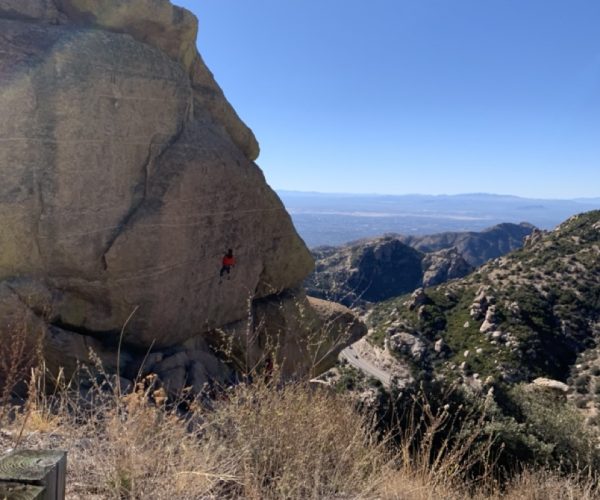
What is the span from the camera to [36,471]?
188 cm

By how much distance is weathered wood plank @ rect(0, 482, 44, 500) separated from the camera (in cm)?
177

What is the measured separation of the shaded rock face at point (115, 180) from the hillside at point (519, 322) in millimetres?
18274

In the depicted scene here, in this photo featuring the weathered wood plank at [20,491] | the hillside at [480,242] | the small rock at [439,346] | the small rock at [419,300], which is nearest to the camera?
the weathered wood plank at [20,491]

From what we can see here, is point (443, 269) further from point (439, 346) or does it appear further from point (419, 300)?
point (439, 346)

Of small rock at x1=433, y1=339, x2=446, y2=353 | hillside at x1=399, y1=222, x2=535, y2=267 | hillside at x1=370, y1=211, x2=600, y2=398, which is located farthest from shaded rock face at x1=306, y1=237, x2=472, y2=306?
hillside at x1=399, y1=222, x2=535, y2=267

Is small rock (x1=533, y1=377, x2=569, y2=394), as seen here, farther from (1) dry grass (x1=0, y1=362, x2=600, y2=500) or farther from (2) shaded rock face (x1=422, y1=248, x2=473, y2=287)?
(2) shaded rock face (x1=422, y1=248, x2=473, y2=287)

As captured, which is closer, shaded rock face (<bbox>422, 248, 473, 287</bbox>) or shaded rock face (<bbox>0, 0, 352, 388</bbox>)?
shaded rock face (<bbox>0, 0, 352, 388</bbox>)

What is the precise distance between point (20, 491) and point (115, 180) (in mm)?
6846

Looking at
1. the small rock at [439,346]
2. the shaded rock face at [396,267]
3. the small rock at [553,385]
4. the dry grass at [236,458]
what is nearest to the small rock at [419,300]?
the small rock at [439,346]

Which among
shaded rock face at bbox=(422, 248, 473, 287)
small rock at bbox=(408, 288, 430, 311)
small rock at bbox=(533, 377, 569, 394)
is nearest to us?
small rock at bbox=(533, 377, 569, 394)

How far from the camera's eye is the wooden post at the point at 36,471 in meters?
1.84

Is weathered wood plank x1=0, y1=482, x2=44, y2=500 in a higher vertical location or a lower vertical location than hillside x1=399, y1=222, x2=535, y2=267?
higher

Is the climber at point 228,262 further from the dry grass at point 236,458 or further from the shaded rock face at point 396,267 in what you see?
the shaded rock face at point 396,267

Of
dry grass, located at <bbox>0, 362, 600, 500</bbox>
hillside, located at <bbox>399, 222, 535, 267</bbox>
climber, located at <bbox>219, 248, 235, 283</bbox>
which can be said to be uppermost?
climber, located at <bbox>219, 248, 235, 283</bbox>
